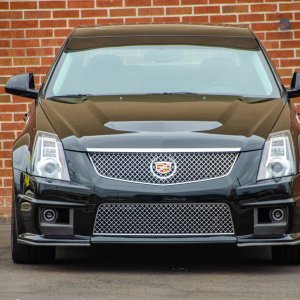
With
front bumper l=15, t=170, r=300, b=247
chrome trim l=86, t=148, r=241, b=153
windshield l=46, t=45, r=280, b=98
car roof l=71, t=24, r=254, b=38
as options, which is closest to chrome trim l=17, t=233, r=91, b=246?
front bumper l=15, t=170, r=300, b=247

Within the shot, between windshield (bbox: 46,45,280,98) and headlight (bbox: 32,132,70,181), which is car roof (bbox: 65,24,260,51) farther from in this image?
headlight (bbox: 32,132,70,181)

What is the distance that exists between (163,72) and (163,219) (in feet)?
5.72

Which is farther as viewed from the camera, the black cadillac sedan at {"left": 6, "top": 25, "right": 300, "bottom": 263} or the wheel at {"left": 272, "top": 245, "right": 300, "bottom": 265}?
the wheel at {"left": 272, "top": 245, "right": 300, "bottom": 265}

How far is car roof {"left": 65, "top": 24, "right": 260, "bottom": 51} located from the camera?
9930 mm

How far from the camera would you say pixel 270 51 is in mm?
12758

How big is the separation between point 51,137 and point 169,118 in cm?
77

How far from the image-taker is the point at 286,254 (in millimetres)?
8742

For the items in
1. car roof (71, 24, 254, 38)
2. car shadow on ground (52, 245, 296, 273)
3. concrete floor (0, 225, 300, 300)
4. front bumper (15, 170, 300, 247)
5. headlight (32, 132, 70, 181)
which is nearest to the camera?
concrete floor (0, 225, 300, 300)

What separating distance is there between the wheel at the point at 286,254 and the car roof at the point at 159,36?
183cm

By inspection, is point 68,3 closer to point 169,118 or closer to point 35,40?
point 35,40

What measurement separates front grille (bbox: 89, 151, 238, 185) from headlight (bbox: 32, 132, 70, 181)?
0.64 feet

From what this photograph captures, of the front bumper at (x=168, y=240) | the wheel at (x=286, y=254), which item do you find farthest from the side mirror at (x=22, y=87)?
the wheel at (x=286, y=254)

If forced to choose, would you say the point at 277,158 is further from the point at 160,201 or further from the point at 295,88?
the point at 295,88

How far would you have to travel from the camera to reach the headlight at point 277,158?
8.30 metres
